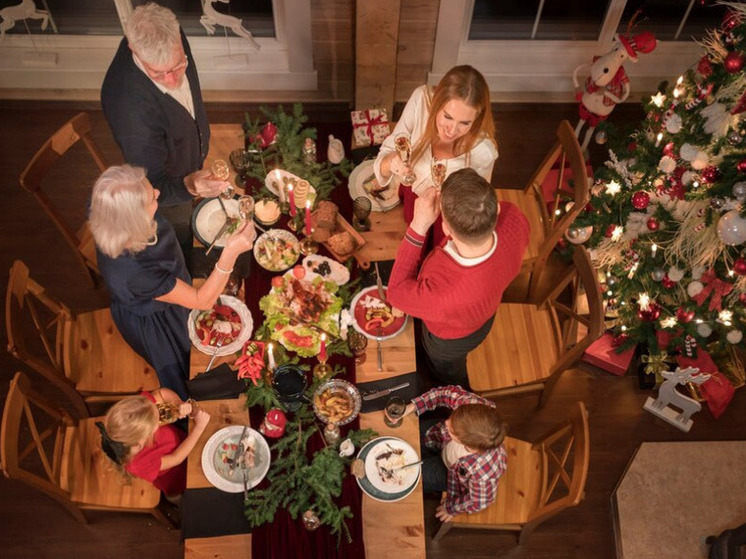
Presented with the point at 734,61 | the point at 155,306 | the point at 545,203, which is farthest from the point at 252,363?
the point at 734,61

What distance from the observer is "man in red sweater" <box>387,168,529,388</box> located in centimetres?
228

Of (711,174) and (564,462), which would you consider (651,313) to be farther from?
(564,462)

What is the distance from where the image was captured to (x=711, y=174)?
112 inches

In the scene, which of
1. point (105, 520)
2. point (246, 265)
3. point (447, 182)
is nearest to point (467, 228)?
point (447, 182)

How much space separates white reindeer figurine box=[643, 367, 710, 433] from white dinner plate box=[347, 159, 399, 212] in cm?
181

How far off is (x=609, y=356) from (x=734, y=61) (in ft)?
5.88

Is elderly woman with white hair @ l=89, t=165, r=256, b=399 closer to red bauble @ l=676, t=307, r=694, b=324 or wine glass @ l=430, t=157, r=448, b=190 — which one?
wine glass @ l=430, t=157, r=448, b=190

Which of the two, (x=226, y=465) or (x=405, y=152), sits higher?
(x=405, y=152)

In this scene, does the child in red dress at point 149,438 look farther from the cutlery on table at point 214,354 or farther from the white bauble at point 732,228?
the white bauble at point 732,228

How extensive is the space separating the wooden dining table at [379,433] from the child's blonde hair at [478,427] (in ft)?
0.81

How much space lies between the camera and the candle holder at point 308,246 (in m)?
2.97

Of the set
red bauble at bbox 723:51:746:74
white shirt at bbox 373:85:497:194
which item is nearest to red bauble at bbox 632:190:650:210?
red bauble at bbox 723:51:746:74

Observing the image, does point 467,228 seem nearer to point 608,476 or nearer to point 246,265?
point 246,265

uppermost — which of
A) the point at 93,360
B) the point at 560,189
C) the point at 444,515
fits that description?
the point at 560,189
